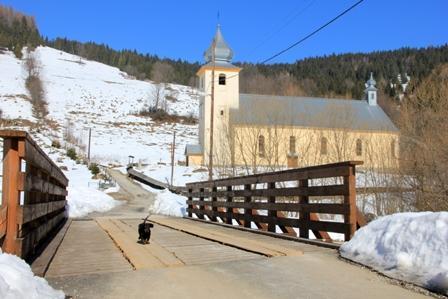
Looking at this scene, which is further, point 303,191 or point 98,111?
point 98,111

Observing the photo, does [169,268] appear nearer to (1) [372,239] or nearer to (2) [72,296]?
(2) [72,296]

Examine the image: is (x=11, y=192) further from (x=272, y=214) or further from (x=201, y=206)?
(x=201, y=206)

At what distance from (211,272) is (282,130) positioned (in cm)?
3760

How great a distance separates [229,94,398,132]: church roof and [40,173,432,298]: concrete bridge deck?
1052 inches

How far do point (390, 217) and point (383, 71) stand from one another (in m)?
130

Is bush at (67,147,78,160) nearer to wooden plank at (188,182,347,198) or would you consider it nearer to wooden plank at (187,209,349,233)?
wooden plank at (188,182,347,198)

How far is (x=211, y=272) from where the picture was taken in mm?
5570

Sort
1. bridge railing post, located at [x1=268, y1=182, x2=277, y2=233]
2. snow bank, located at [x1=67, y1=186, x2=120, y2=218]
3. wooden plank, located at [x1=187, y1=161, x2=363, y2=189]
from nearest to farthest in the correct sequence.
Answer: wooden plank, located at [x1=187, y1=161, x2=363, y2=189], bridge railing post, located at [x1=268, y1=182, x2=277, y2=233], snow bank, located at [x1=67, y1=186, x2=120, y2=218]

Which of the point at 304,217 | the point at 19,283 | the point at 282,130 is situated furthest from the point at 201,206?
the point at 282,130

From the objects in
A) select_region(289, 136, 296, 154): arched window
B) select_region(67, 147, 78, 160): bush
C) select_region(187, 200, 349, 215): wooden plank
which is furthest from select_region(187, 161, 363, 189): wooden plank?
select_region(67, 147, 78, 160): bush

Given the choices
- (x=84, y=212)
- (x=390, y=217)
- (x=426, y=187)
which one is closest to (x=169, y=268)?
(x=390, y=217)

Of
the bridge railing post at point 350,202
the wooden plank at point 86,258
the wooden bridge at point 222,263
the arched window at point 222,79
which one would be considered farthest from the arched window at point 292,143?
the bridge railing post at point 350,202

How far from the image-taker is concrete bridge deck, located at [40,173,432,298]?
185 inches

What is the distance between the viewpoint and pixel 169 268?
576 centimetres
